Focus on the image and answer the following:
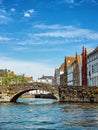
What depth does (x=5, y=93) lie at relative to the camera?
55250 mm

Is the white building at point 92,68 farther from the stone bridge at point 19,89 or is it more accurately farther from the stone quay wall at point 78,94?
the stone bridge at point 19,89

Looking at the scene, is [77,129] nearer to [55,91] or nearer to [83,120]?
[83,120]

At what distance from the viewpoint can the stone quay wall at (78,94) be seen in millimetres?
49688

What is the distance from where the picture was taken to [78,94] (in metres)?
51.2

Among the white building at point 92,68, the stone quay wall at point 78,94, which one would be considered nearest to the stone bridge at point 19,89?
the stone quay wall at point 78,94

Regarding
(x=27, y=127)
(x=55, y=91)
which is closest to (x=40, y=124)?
(x=27, y=127)

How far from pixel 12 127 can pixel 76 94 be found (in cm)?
3094

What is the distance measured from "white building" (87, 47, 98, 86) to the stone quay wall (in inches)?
422

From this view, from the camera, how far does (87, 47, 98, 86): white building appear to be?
6251 centimetres

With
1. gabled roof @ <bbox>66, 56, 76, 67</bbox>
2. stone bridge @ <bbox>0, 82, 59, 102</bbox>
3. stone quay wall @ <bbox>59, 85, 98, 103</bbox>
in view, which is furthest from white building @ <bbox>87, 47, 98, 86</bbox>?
gabled roof @ <bbox>66, 56, 76, 67</bbox>

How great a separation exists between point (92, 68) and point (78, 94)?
49.2 feet

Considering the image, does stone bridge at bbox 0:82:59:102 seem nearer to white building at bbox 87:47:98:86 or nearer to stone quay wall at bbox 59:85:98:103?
stone quay wall at bbox 59:85:98:103

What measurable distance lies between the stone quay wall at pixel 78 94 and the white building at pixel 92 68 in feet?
35.1

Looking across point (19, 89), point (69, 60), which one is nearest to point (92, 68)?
point (19, 89)
